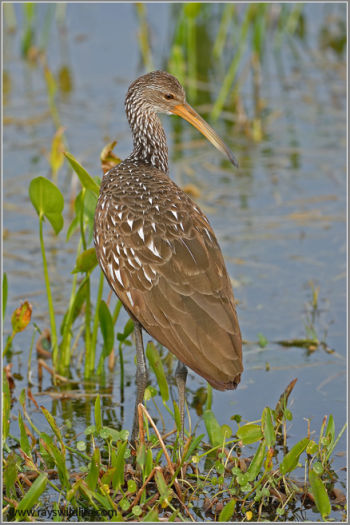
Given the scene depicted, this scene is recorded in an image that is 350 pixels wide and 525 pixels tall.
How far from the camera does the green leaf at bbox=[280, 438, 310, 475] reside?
421 centimetres

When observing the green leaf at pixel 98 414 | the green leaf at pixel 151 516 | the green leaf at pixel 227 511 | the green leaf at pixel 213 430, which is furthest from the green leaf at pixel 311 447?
the green leaf at pixel 98 414

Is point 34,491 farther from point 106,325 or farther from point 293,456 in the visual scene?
point 106,325

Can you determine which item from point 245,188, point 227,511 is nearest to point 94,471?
point 227,511

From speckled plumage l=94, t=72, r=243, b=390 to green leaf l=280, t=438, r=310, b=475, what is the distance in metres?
0.39

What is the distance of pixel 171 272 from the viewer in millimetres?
4605

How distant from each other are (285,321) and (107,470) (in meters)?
2.59

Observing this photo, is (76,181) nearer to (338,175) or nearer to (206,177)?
(206,177)

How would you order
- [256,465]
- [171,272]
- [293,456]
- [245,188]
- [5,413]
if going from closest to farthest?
[293,456]
[256,465]
[171,272]
[5,413]
[245,188]

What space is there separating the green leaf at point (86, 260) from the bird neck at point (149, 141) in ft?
2.12

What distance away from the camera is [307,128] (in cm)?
959

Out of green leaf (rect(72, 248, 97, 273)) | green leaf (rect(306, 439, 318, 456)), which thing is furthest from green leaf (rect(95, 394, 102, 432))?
green leaf (rect(72, 248, 97, 273))

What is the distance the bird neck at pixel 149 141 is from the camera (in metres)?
5.59

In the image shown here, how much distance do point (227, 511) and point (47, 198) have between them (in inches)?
76.2

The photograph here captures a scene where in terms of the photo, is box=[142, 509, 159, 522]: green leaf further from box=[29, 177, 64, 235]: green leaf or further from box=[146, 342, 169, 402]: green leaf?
box=[29, 177, 64, 235]: green leaf
